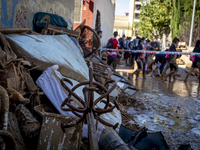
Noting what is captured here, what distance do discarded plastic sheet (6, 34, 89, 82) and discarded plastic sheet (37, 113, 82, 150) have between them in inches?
47.1

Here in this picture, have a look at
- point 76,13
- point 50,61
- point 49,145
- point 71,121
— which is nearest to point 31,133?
point 49,145

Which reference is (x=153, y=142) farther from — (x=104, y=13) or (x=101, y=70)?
(x=104, y=13)

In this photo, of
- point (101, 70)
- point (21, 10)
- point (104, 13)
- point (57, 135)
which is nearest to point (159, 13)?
point (104, 13)

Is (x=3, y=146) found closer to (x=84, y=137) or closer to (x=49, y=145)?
(x=49, y=145)

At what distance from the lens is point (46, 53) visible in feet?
10.7

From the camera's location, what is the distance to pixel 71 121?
7.06 feet

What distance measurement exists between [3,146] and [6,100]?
0.37 metres

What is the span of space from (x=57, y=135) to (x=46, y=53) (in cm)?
153

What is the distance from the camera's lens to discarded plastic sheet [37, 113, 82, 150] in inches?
82.7

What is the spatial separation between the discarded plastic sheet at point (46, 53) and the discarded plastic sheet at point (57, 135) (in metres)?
1.20

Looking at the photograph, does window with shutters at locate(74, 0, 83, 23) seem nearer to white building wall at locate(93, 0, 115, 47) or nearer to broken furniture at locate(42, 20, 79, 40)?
white building wall at locate(93, 0, 115, 47)

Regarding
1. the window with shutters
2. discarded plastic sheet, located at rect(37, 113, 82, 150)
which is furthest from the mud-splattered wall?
the window with shutters

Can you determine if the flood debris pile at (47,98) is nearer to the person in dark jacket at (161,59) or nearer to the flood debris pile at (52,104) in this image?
the flood debris pile at (52,104)

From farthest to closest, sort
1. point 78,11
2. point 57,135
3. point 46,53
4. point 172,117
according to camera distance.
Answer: point 78,11 < point 172,117 < point 46,53 < point 57,135
